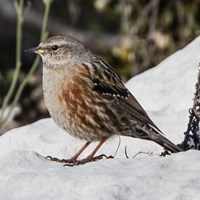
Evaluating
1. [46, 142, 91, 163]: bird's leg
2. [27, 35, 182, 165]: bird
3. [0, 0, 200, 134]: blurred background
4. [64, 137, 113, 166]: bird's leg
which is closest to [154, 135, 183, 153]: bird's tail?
[27, 35, 182, 165]: bird

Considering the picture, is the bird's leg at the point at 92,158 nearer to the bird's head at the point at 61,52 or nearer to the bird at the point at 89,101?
the bird at the point at 89,101

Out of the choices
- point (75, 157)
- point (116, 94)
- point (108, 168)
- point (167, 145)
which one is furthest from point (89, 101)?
point (108, 168)

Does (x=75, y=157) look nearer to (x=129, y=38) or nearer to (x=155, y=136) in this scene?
(x=155, y=136)

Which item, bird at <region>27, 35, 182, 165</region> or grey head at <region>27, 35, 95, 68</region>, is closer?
bird at <region>27, 35, 182, 165</region>

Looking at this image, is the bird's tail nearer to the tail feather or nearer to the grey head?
the tail feather

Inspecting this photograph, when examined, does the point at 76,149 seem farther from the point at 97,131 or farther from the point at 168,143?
the point at 168,143

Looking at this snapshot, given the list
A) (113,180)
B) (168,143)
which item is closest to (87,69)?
(168,143)
